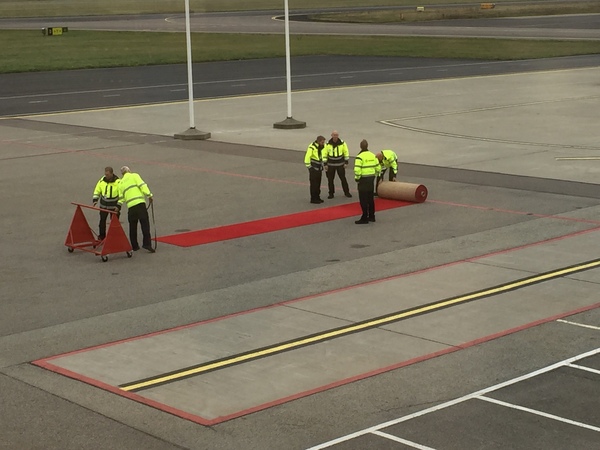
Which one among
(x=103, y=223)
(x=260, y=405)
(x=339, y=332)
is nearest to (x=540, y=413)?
(x=260, y=405)

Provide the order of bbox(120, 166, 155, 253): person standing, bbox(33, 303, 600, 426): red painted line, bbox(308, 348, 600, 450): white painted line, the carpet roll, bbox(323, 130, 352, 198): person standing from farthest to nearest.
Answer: bbox(323, 130, 352, 198): person standing < the carpet roll < bbox(120, 166, 155, 253): person standing < bbox(33, 303, 600, 426): red painted line < bbox(308, 348, 600, 450): white painted line

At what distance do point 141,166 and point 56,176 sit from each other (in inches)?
125

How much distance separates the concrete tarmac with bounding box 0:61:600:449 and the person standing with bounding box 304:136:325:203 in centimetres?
70

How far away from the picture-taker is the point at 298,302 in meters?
21.3

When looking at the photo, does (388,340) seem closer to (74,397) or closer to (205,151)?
(74,397)

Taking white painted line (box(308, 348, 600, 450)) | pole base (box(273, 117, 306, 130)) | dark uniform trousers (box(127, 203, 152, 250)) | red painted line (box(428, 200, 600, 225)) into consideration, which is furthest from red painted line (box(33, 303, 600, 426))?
pole base (box(273, 117, 306, 130))

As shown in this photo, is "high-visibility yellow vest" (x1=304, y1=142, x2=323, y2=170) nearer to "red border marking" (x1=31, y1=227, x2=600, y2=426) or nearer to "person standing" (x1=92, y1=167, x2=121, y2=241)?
"person standing" (x1=92, y1=167, x2=121, y2=241)

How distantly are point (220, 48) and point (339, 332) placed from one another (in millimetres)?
71268

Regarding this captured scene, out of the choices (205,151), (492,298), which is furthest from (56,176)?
(492,298)

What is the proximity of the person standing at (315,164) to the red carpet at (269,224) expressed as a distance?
0.64 m

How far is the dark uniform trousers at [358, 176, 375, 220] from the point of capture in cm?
2780

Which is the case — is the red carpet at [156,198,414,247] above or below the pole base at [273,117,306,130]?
below

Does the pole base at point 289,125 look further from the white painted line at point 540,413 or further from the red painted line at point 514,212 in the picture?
the white painted line at point 540,413

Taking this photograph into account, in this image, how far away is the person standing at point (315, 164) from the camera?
101 feet
